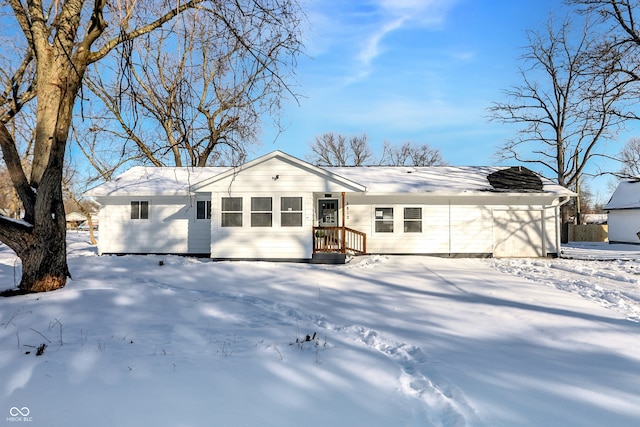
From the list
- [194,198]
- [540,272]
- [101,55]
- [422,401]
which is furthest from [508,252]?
[101,55]

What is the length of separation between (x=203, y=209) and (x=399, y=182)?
8.01 m

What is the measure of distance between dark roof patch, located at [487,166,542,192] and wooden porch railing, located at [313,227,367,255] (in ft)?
19.4

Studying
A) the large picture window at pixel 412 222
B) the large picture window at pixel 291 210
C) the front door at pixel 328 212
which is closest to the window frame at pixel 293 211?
the large picture window at pixel 291 210

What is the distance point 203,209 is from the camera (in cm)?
1413

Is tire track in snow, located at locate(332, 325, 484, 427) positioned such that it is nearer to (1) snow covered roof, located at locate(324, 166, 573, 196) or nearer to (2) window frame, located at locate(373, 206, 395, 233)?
(1) snow covered roof, located at locate(324, 166, 573, 196)

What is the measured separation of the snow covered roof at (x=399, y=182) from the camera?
46.1ft

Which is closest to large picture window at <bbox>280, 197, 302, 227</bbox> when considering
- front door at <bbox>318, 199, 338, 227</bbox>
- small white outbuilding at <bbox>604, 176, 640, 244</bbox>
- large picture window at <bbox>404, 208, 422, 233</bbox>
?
front door at <bbox>318, 199, 338, 227</bbox>

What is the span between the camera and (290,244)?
41.0 feet

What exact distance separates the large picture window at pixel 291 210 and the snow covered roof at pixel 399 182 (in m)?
1.38

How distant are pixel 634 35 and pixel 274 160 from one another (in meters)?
12.6

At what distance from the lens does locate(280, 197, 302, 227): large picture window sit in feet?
41.1

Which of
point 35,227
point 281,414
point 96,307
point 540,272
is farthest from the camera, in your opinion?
point 540,272

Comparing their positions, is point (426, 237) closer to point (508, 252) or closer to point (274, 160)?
point (508, 252)

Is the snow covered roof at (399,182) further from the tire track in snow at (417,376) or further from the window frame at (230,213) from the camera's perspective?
the tire track in snow at (417,376)
